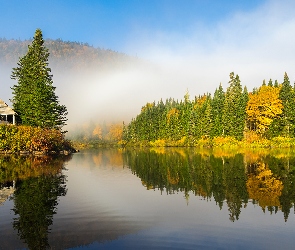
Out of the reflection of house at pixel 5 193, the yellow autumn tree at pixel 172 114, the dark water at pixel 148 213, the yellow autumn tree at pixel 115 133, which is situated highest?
the yellow autumn tree at pixel 172 114

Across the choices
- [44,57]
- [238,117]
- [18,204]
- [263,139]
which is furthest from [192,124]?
[18,204]

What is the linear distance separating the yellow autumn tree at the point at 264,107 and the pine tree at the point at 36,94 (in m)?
47.9

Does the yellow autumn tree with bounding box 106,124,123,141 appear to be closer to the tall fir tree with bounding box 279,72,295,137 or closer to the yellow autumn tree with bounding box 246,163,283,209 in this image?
the tall fir tree with bounding box 279,72,295,137

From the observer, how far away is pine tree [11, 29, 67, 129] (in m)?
58.3

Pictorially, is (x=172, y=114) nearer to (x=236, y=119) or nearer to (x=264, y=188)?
(x=236, y=119)

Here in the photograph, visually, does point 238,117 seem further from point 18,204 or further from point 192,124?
point 18,204

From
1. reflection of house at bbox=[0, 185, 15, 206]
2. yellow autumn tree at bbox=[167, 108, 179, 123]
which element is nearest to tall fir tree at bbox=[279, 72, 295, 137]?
yellow autumn tree at bbox=[167, 108, 179, 123]

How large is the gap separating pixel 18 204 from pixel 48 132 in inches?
1511

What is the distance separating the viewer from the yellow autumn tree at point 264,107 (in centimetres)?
7975

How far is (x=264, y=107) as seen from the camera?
81312mm

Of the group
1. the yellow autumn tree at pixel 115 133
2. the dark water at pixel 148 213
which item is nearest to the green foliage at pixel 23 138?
the dark water at pixel 148 213

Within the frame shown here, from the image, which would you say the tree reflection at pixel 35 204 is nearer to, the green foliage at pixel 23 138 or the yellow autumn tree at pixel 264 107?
the green foliage at pixel 23 138

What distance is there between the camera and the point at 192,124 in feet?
339

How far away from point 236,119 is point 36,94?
2055 inches
